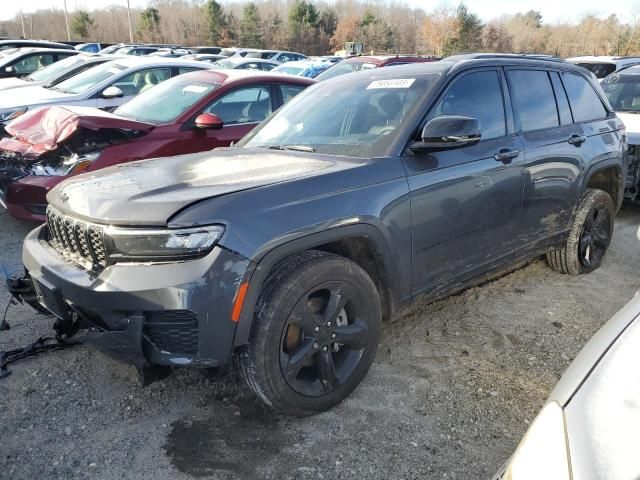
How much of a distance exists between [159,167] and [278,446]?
5.47 ft

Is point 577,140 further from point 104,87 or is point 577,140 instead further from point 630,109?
point 104,87

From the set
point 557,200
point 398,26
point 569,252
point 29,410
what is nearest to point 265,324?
point 29,410

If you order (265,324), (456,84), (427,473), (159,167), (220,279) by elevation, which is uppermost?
(456,84)

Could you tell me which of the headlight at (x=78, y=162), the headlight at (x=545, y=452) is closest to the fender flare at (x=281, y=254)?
the headlight at (x=545, y=452)

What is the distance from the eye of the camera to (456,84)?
3463 mm

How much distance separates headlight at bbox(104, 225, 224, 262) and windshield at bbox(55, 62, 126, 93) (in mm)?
6449

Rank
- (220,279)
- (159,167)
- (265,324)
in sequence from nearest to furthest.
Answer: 1. (220,279)
2. (265,324)
3. (159,167)

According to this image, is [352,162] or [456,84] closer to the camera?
[352,162]

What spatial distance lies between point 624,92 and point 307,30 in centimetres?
5259

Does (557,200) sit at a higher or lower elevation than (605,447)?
lower

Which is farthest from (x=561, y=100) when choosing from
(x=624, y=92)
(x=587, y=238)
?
(x=624, y=92)

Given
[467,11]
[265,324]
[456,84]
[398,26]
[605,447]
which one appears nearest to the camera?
[605,447]

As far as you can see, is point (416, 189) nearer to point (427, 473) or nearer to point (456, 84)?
point (456, 84)

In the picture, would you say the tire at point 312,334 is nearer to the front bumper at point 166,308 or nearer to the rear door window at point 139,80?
the front bumper at point 166,308
